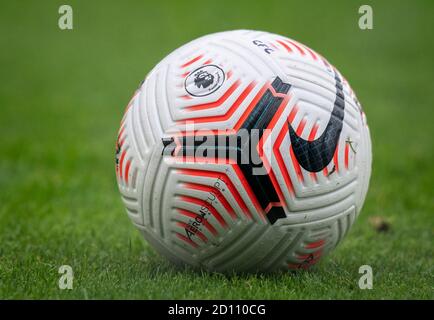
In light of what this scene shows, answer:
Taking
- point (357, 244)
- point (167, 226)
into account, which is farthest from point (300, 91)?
point (357, 244)

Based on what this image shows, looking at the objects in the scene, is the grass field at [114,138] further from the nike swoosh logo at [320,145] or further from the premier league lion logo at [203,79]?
the premier league lion logo at [203,79]

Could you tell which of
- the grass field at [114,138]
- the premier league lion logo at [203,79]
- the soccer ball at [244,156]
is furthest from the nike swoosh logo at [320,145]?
the grass field at [114,138]

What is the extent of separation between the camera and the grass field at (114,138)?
170 inches

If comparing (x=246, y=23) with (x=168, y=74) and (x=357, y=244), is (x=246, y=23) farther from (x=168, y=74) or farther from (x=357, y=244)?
(x=168, y=74)

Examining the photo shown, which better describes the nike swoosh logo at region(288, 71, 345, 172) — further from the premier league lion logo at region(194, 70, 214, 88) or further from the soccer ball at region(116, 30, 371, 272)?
the premier league lion logo at region(194, 70, 214, 88)

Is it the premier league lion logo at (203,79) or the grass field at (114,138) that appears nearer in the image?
the premier league lion logo at (203,79)

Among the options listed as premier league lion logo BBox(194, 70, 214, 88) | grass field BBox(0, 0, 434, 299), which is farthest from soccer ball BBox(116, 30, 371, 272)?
grass field BBox(0, 0, 434, 299)

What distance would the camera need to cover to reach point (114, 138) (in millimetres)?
9578

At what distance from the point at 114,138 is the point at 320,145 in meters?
5.86

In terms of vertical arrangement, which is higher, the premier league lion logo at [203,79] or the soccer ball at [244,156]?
the premier league lion logo at [203,79]

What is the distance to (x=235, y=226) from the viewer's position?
404cm

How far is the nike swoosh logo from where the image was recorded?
13.1ft

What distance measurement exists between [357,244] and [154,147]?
2339 mm

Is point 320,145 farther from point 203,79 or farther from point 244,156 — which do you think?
point 203,79
